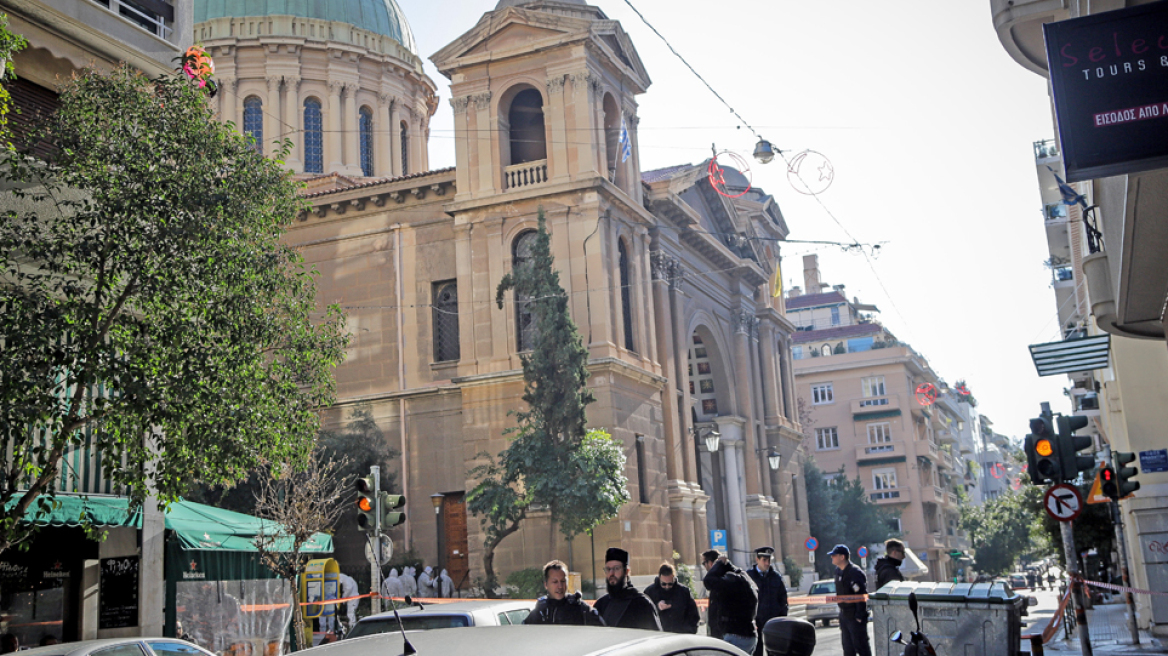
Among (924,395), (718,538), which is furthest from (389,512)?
(924,395)

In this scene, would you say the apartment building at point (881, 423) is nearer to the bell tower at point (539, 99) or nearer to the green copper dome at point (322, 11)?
the green copper dome at point (322, 11)

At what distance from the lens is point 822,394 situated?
7175cm

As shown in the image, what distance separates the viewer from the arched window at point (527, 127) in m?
34.3

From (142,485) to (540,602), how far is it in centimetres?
485

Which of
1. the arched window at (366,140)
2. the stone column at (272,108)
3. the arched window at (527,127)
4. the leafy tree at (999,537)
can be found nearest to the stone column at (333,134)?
the arched window at (366,140)

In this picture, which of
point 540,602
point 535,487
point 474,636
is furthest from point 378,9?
point 474,636

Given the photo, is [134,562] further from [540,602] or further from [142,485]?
[540,602]

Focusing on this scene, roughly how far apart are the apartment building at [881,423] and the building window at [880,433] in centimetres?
6

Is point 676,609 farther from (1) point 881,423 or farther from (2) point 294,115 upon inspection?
(1) point 881,423

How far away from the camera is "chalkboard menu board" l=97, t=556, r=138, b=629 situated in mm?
15719

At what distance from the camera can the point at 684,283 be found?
40.2 m

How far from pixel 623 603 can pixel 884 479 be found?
62001 millimetres

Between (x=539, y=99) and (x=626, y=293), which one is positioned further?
(x=539, y=99)

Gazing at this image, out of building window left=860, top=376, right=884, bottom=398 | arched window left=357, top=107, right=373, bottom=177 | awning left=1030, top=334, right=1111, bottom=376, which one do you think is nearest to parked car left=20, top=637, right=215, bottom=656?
awning left=1030, top=334, right=1111, bottom=376
